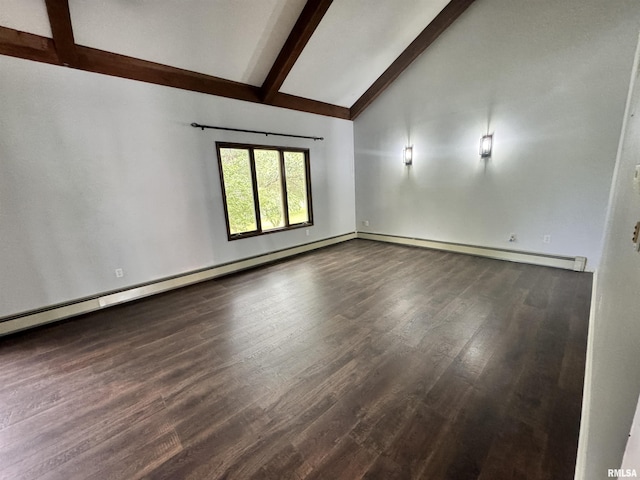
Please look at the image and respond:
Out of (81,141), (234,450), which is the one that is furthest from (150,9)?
(234,450)

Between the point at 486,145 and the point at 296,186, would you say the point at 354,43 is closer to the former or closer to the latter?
the point at 296,186

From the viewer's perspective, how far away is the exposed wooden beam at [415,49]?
3.96 metres

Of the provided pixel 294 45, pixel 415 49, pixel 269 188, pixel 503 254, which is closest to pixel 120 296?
pixel 269 188

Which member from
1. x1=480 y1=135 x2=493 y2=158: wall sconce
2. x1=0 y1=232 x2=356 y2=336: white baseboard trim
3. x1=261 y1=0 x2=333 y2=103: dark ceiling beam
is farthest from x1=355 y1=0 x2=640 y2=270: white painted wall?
x1=0 y1=232 x2=356 y2=336: white baseboard trim

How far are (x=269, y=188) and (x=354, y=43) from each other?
2661 mm

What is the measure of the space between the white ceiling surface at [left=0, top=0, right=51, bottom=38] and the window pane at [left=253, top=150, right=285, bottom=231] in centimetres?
254

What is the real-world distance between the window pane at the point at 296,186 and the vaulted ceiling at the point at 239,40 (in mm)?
932

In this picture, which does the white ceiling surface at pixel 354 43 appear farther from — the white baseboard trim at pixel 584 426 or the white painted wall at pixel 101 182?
the white baseboard trim at pixel 584 426

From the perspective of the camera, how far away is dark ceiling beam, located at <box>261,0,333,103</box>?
3113 mm

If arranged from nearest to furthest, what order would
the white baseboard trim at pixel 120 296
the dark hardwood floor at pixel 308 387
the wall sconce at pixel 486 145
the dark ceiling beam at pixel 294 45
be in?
the dark hardwood floor at pixel 308 387
the white baseboard trim at pixel 120 296
the dark ceiling beam at pixel 294 45
the wall sconce at pixel 486 145

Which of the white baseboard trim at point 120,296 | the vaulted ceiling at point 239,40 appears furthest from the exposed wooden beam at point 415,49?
the white baseboard trim at point 120,296

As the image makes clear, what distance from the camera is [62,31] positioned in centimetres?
→ 254

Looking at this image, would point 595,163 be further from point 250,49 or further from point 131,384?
point 131,384

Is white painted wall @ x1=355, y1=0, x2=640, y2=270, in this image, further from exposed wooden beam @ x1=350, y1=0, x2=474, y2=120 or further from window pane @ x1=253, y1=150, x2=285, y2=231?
window pane @ x1=253, y1=150, x2=285, y2=231
